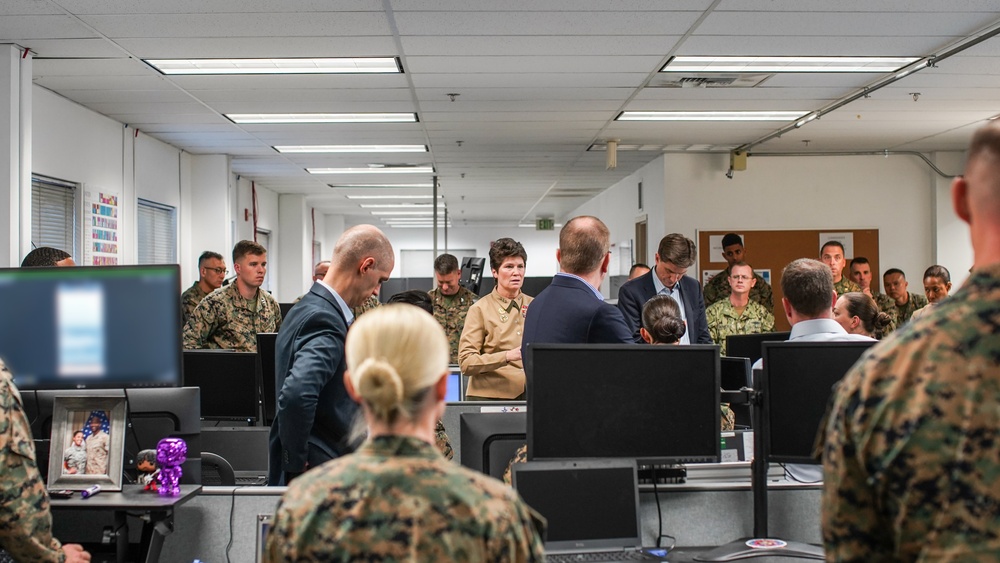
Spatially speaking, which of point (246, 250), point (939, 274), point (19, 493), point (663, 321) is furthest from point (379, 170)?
point (19, 493)

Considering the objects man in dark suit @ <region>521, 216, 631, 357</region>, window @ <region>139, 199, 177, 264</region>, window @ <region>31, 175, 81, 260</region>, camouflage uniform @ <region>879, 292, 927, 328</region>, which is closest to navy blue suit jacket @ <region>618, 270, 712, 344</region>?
man in dark suit @ <region>521, 216, 631, 357</region>

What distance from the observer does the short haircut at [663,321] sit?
3020mm

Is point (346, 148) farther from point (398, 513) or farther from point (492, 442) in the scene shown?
point (398, 513)

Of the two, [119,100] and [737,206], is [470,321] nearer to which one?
[119,100]

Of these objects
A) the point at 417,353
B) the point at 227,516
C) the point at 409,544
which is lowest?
the point at 227,516

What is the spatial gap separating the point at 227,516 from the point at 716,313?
12.1 ft

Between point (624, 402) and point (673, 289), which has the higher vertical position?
point (673, 289)

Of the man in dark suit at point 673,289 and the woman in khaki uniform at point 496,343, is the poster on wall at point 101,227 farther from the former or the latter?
the man in dark suit at point 673,289

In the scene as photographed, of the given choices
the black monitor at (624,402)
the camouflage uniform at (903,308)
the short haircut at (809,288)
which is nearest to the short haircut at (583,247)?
the short haircut at (809,288)

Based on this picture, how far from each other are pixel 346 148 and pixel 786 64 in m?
4.71

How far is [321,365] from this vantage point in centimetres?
219

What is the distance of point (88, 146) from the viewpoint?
6.59 metres

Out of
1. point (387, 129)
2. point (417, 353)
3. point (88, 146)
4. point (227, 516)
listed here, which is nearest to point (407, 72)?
point (387, 129)

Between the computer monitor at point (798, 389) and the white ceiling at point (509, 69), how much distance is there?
A: 250 cm
